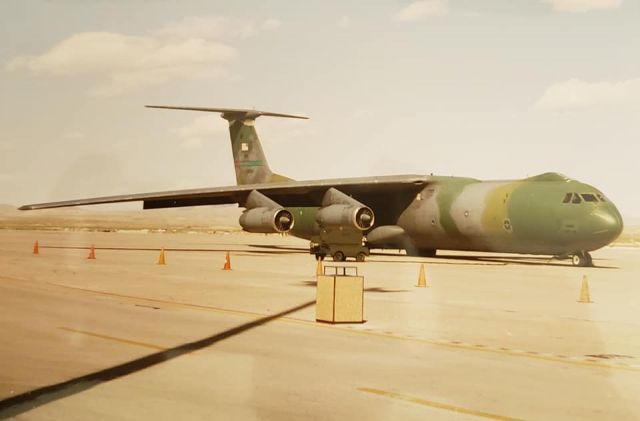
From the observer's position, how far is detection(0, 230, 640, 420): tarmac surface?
7898 millimetres

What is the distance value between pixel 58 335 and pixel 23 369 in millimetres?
2814

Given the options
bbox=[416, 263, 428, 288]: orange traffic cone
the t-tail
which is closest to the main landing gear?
bbox=[416, 263, 428, 288]: orange traffic cone

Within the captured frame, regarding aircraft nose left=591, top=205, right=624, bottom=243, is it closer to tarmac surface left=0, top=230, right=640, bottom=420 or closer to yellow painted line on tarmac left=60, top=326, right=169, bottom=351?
tarmac surface left=0, top=230, right=640, bottom=420

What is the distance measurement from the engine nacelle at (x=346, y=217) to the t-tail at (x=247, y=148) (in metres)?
9.38

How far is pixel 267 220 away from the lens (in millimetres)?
34406

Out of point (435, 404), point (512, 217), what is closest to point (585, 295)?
point (435, 404)

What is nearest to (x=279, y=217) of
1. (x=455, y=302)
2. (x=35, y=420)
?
(x=455, y=302)

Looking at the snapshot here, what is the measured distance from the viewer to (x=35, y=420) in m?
7.13

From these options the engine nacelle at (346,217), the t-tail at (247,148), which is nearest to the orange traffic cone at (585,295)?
the engine nacelle at (346,217)

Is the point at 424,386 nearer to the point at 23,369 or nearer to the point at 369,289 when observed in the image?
the point at 23,369

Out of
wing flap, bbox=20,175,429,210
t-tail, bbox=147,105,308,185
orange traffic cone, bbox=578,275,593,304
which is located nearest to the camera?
orange traffic cone, bbox=578,275,593,304

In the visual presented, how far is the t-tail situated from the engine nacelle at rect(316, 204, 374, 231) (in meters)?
9.38

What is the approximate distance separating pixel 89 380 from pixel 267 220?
25.5 metres

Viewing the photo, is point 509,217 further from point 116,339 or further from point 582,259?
point 116,339
